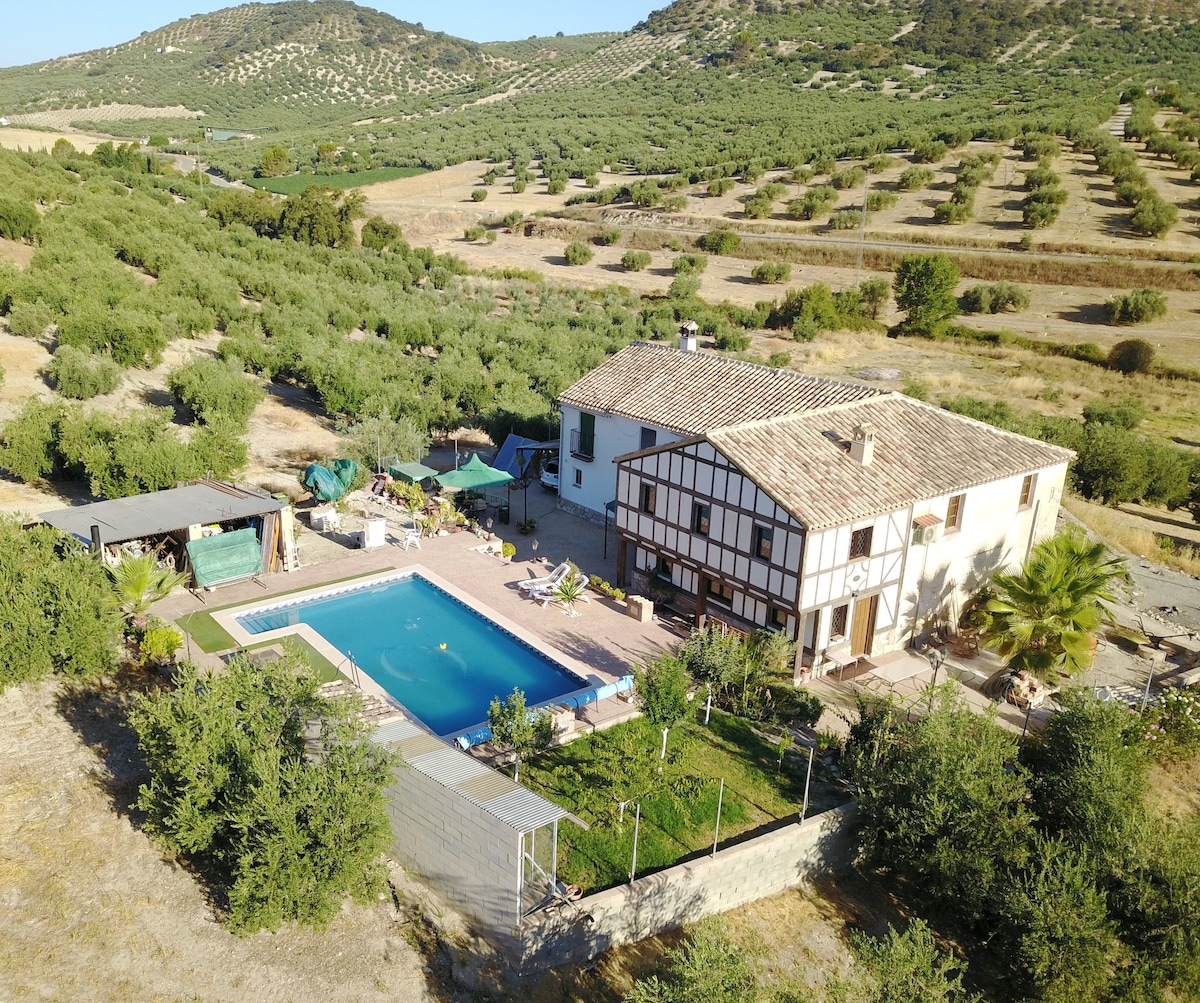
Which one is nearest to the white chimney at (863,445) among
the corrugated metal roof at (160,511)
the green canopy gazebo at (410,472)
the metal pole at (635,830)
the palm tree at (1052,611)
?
the palm tree at (1052,611)

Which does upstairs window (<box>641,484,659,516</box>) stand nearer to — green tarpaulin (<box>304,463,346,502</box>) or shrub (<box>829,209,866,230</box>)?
green tarpaulin (<box>304,463,346,502</box>)

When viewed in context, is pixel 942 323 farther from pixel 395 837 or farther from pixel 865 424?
pixel 395 837

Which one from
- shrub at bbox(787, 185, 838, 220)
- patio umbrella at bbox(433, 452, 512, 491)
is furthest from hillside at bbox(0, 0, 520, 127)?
patio umbrella at bbox(433, 452, 512, 491)

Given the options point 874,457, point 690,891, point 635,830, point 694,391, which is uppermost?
point 694,391

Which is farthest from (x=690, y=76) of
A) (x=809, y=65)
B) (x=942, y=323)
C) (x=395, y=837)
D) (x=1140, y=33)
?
(x=395, y=837)

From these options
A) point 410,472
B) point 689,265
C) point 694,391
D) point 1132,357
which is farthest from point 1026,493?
point 689,265

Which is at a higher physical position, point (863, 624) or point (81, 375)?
point (81, 375)

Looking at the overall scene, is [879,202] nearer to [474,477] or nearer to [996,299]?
[996,299]
